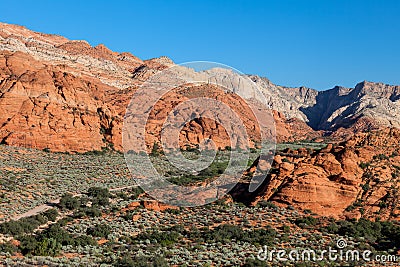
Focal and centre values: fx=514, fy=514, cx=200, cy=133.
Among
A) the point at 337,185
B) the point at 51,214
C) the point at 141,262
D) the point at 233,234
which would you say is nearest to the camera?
the point at 141,262

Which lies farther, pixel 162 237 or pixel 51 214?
pixel 51 214

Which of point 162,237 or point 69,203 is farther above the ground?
point 69,203

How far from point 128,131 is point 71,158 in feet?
43.9

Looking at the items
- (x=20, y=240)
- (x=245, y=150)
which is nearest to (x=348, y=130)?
(x=245, y=150)

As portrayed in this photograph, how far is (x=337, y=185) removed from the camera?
37.7 m

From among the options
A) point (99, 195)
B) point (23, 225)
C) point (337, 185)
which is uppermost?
point (337, 185)

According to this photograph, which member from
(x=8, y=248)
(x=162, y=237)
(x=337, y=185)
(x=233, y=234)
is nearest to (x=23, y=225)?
(x=8, y=248)

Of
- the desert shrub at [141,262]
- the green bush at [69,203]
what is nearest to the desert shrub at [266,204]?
the desert shrub at [141,262]

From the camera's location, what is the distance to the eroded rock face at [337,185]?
36.7 meters

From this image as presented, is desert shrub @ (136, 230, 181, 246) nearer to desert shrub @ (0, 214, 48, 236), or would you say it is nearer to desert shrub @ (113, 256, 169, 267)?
desert shrub @ (113, 256, 169, 267)

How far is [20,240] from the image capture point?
2938cm

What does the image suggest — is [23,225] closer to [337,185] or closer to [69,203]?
[69,203]

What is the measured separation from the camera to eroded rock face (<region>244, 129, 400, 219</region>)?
36656 millimetres

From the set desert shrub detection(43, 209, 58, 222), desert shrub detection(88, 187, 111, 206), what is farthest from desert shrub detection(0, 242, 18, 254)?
desert shrub detection(88, 187, 111, 206)
